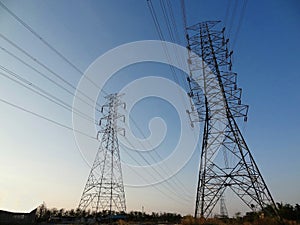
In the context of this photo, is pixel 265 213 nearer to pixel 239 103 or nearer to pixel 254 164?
pixel 254 164

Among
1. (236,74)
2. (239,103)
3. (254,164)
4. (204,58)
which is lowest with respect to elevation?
(254,164)

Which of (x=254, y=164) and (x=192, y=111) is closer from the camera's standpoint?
(x=254, y=164)

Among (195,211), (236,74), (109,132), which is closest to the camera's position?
(195,211)

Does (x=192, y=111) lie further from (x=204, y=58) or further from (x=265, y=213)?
(x=265, y=213)

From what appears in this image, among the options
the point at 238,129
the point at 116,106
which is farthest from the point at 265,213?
the point at 116,106

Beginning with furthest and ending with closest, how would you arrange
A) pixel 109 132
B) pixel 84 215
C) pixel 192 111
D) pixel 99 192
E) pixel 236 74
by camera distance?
1. pixel 84 215
2. pixel 109 132
3. pixel 99 192
4. pixel 192 111
5. pixel 236 74

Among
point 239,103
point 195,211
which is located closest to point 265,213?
point 195,211

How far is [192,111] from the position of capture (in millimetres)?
21109

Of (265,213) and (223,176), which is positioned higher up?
(223,176)

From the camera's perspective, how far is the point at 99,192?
27922mm

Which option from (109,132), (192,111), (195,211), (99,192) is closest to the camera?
(195,211)

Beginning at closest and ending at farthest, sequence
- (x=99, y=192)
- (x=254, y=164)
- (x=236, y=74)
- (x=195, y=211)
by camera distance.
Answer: (x=254, y=164) < (x=195, y=211) < (x=236, y=74) < (x=99, y=192)

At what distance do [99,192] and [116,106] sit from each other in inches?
420

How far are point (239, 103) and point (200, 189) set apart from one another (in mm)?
7117
